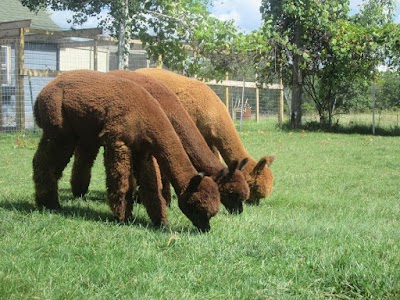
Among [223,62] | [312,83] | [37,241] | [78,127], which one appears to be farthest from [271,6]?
[37,241]

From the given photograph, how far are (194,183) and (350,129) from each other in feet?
61.4

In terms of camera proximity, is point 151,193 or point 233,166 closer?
point 151,193

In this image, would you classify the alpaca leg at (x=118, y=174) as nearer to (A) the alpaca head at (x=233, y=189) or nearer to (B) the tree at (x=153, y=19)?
(A) the alpaca head at (x=233, y=189)

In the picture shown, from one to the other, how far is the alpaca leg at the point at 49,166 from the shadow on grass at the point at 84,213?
160 mm

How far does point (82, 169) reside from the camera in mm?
8242

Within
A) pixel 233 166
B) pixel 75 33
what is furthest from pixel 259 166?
pixel 75 33

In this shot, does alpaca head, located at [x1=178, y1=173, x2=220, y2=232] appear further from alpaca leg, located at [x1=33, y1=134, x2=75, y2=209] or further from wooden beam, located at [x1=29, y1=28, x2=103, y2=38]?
wooden beam, located at [x1=29, y1=28, x2=103, y2=38]

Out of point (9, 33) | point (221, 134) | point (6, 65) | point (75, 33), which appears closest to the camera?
point (221, 134)

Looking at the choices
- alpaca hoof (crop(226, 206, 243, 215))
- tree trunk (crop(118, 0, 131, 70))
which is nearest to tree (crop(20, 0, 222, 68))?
tree trunk (crop(118, 0, 131, 70))

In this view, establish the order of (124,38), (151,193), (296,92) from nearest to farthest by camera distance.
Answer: (151,193), (124,38), (296,92)

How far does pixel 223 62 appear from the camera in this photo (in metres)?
19.1

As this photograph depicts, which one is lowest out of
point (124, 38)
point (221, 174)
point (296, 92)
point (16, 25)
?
point (221, 174)

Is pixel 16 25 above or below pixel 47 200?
above

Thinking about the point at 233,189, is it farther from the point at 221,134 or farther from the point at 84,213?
the point at 84,213
